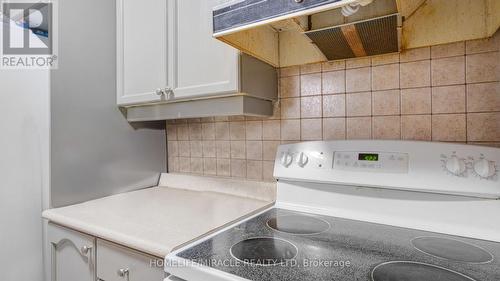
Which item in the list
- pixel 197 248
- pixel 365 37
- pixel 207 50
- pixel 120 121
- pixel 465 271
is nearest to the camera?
pixel 465 271

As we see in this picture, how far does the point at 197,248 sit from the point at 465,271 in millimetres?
629

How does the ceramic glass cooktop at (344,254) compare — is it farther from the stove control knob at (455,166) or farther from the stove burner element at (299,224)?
the stove control knob at (455,166)

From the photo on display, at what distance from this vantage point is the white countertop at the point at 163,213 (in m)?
0.80

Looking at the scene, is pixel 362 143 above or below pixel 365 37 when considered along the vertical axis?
below

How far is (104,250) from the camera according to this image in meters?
0.90

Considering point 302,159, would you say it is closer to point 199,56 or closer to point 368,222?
point 368,222

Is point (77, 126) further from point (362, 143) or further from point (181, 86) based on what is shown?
point (362, 143)

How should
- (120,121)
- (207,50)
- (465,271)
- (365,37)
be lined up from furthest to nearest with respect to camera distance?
1. (120,121)
2. (207,50)
3. (365,37)
4. (465,271)

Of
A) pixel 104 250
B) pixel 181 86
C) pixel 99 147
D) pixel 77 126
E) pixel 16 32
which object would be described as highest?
pixel 16 32

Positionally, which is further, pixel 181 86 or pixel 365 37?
pixel 181 86

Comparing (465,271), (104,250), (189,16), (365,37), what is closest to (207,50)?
(189,16)

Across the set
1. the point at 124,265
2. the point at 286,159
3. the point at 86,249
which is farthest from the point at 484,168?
the point at 86,249

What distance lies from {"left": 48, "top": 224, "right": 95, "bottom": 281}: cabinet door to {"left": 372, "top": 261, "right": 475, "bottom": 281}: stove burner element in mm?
934

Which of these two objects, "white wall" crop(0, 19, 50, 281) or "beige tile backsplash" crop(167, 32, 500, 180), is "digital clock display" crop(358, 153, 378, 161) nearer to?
"beige tile backsplash" crop(167, 32, 500, 180)
